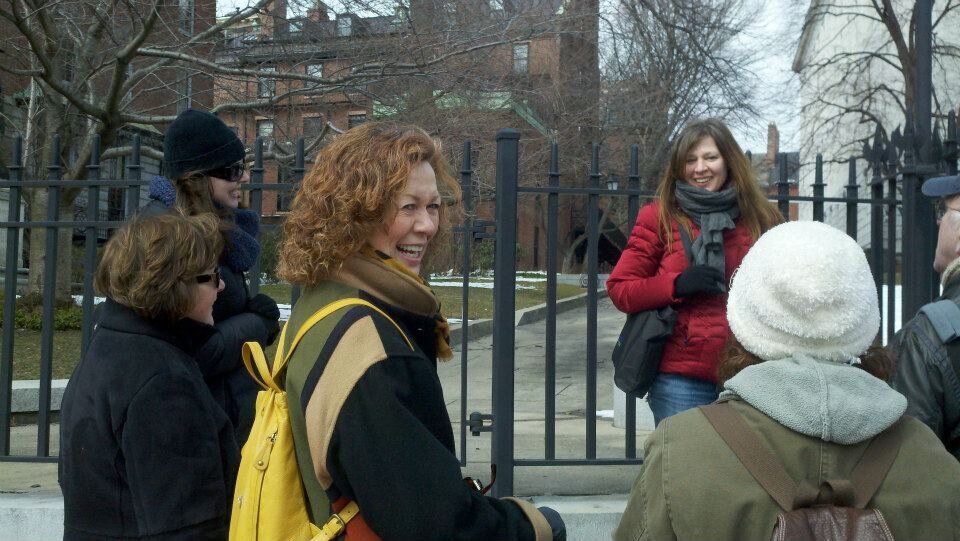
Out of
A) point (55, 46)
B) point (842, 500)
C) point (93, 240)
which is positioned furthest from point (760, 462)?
point (55, 46)

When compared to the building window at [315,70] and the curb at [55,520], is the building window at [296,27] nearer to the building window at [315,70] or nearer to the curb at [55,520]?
the building window at [315,70]

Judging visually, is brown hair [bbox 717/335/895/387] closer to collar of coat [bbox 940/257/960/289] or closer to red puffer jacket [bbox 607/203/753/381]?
collar of coat [bbox 940/257/960/289]

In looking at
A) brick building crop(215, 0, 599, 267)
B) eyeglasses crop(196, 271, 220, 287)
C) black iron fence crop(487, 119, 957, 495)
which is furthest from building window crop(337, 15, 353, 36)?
eyeglasses crop(196, 271, 220, 287)

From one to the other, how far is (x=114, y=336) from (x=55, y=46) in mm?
8055

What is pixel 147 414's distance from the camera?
6.64 ft

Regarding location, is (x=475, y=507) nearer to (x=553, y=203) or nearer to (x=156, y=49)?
(x=553, y=203)

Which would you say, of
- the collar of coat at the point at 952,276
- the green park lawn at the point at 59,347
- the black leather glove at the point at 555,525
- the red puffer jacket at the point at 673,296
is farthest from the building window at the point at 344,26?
the black leather glove at the point at 555,525

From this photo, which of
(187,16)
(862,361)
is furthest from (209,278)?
(187,16)

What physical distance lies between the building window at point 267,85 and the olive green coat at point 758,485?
786cm

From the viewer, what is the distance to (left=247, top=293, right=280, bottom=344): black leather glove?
3.04 metres

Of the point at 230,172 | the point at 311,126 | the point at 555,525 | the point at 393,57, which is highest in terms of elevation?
the point at 393,57

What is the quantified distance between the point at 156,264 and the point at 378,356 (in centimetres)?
86

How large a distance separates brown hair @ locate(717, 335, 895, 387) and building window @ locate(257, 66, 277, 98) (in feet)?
25.1

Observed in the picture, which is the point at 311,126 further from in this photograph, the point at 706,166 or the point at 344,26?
the point at 706,166
